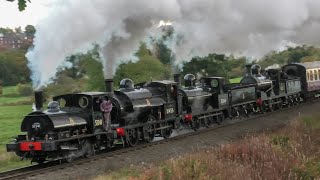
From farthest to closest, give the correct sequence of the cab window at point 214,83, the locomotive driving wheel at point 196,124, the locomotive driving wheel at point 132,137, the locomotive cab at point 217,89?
the cab window at point 214,83 < the locomotive cab at point 217,89 < the locomotive driving wheel at point 196,124 < the locomotive driving wheel at point 132,137

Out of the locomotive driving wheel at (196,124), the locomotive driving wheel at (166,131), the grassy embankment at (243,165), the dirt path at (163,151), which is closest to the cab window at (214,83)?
the dirt path at (163,151)

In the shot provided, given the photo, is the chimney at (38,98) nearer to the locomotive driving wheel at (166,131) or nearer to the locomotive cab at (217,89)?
the locomotive driving wheel at (166,131)

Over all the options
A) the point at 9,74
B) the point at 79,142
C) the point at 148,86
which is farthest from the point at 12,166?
the point at 9,74

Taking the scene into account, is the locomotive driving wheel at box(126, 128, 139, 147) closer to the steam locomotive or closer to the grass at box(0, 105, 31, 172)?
the steam locomotive

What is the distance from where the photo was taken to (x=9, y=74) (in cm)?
5922

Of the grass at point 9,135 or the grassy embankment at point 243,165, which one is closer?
the grassy embankment at point 243,165

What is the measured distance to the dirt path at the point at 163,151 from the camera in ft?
42.0

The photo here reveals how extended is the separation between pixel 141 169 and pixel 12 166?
719cm

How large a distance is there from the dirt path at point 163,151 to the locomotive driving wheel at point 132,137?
89 cm

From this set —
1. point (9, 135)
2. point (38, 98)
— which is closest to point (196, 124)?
point (38, 98)

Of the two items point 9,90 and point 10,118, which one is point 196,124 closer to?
point 10,118

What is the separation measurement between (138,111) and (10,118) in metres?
30.8

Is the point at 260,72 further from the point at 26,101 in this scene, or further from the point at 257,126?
the point at 26,101

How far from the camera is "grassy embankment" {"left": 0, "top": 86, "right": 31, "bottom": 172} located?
17.4 metres
